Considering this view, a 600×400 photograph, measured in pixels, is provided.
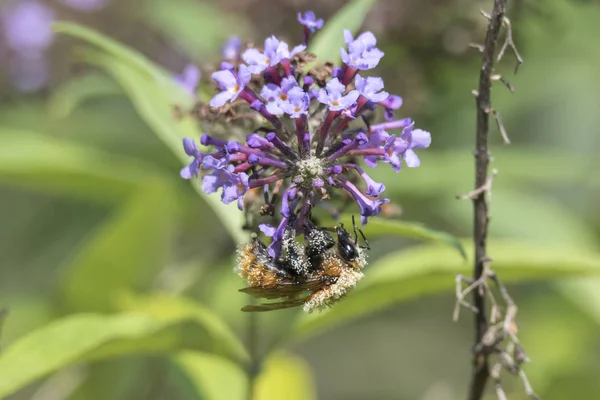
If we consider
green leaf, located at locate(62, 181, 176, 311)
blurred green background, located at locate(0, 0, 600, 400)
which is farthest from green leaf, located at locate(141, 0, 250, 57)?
green leaf, located at locate(62, 181, 176, 311)

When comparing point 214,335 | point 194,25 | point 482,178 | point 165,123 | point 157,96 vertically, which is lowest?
point 214,335

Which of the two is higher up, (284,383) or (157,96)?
(157,96)

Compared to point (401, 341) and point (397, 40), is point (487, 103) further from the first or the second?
point (401, 341)

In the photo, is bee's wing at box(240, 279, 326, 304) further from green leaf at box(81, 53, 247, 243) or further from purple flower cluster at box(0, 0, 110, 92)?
purple flower cluster at box(0, 0, 110, 92)

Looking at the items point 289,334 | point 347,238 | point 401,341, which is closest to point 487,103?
point 347,238

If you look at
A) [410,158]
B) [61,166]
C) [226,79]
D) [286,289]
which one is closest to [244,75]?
[226,79]

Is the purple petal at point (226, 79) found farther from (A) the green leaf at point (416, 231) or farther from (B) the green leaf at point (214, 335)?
(B) the green leaf at point (214, 335)

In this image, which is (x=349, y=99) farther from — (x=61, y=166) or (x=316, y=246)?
(x=61, y=166)
